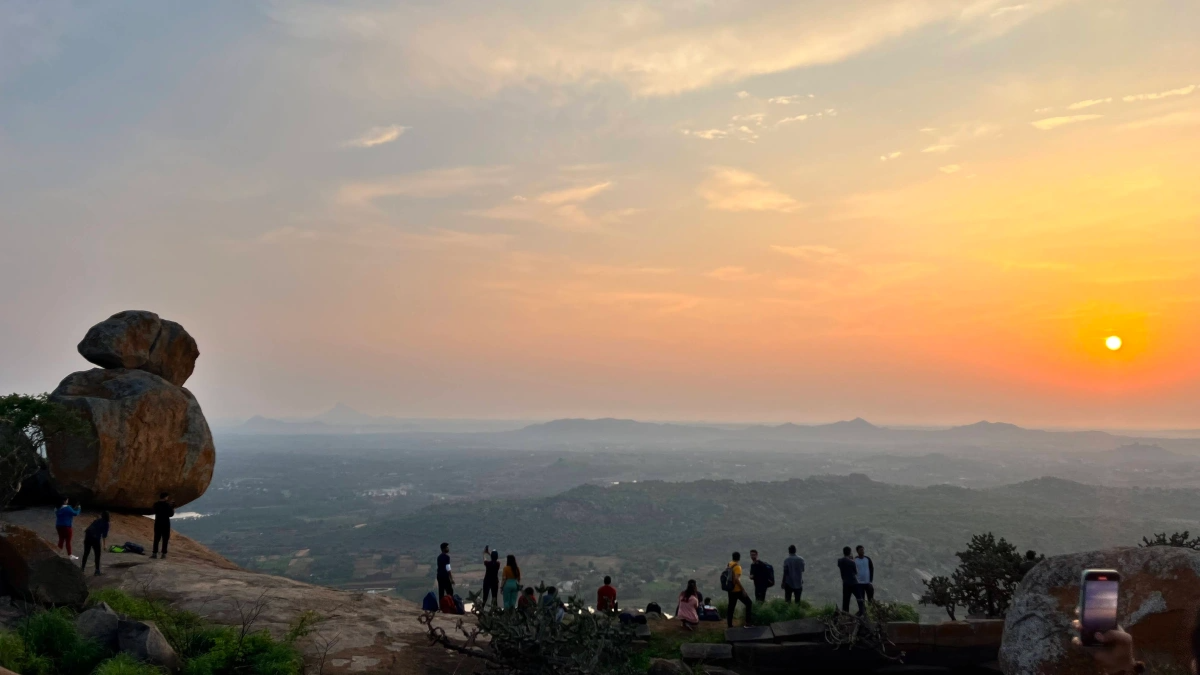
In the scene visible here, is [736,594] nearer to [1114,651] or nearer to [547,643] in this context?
[547,643]

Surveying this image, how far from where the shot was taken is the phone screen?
4242 mm

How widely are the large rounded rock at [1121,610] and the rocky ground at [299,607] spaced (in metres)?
11.0

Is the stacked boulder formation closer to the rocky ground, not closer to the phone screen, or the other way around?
the rocky ground

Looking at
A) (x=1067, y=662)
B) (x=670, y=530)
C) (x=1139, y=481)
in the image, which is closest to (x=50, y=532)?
(x=1067, y=662)

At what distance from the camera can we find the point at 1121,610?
12914 millimetres

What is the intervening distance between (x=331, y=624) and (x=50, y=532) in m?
13.2

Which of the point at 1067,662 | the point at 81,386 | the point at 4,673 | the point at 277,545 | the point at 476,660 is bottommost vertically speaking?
the point at 277,545

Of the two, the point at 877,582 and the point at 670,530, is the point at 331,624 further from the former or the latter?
the point at 670,530

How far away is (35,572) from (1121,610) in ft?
71.7

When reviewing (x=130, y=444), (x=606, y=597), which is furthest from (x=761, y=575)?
(x=130, y=444)

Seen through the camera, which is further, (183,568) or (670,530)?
(670,530)

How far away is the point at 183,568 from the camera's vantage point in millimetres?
20156

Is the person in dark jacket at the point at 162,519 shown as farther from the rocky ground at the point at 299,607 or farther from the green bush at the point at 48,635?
the green bush at the point at 48,635

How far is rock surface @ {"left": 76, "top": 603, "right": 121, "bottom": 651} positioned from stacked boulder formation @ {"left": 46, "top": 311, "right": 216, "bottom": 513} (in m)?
13.6
